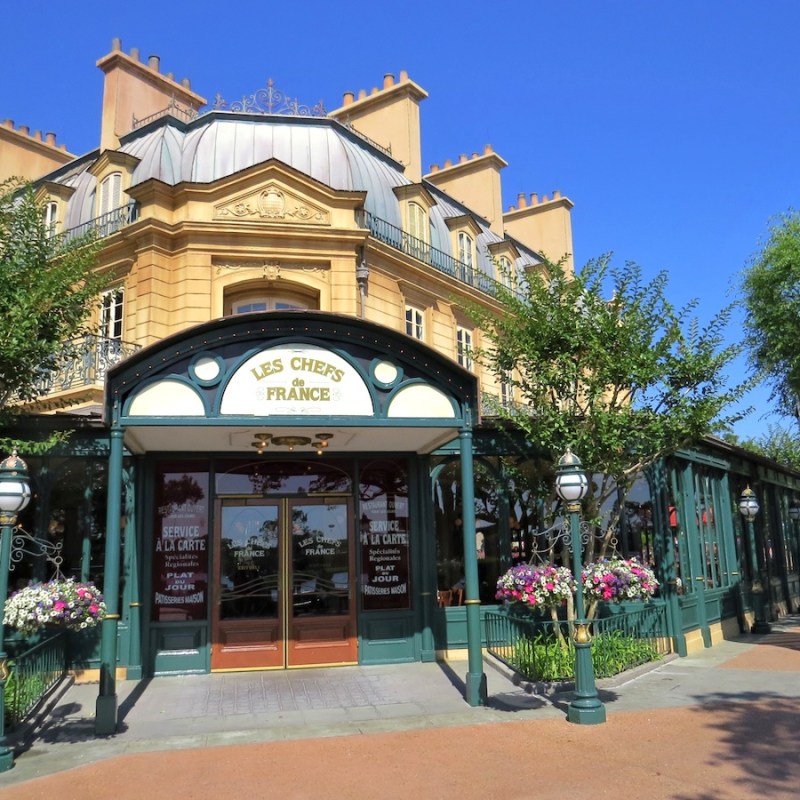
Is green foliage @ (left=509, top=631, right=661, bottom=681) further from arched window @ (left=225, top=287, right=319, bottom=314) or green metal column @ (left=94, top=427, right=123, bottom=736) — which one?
arched window @ (left=225, top=287, right=319, bottom=314)

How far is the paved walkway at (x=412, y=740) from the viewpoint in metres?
5.80

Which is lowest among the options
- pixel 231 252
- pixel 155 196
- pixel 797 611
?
pixel 797 611

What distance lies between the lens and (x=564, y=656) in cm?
911

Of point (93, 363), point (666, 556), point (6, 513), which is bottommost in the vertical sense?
point (666, 556)

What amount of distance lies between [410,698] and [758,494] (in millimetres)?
11906

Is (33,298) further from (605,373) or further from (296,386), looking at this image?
(605,373)

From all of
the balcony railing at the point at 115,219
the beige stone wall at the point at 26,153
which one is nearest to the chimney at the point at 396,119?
the balcony railing at the point at 115,219

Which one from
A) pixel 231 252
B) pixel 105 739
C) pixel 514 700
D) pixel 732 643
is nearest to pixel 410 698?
pixel 514 700

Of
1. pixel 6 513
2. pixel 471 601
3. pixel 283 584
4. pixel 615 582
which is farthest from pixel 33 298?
pixel 615 582

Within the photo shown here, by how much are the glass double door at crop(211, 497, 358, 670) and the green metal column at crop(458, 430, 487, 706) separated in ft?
8.74

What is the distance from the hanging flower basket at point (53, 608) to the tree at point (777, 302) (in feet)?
42.1

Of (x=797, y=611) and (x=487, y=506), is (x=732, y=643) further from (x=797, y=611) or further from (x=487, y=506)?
(x=797, y=611)

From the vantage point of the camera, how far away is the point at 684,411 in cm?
1002

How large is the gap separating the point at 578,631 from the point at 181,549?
5531 millimetres
